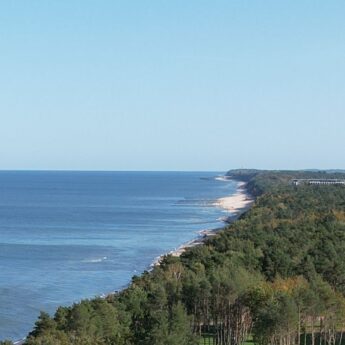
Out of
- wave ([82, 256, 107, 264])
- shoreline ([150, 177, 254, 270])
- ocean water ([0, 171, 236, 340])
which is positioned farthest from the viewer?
shoreline ([150, 177, 254, 270])

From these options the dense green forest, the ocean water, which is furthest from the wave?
the dense green forest

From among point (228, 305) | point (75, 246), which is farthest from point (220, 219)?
point (228, 305)

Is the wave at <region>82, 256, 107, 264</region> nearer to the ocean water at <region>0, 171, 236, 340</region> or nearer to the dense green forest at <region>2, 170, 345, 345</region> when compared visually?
the ocean water at <region>0, 171, 236, 340</region>

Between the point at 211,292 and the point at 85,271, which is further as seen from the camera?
the point at 85,271

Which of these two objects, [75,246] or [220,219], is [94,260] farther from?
[220,219]

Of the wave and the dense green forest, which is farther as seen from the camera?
the wave

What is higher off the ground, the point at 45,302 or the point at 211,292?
the point at 211,292

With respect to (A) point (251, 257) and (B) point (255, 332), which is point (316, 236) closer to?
(A) point (251, 257)

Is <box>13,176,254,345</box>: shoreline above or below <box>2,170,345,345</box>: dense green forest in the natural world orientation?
below

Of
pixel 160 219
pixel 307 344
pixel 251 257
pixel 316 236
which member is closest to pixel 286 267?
pixel 251 257

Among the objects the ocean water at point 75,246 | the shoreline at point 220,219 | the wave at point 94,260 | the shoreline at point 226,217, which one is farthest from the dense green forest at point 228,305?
the shoreline at point 226,217
